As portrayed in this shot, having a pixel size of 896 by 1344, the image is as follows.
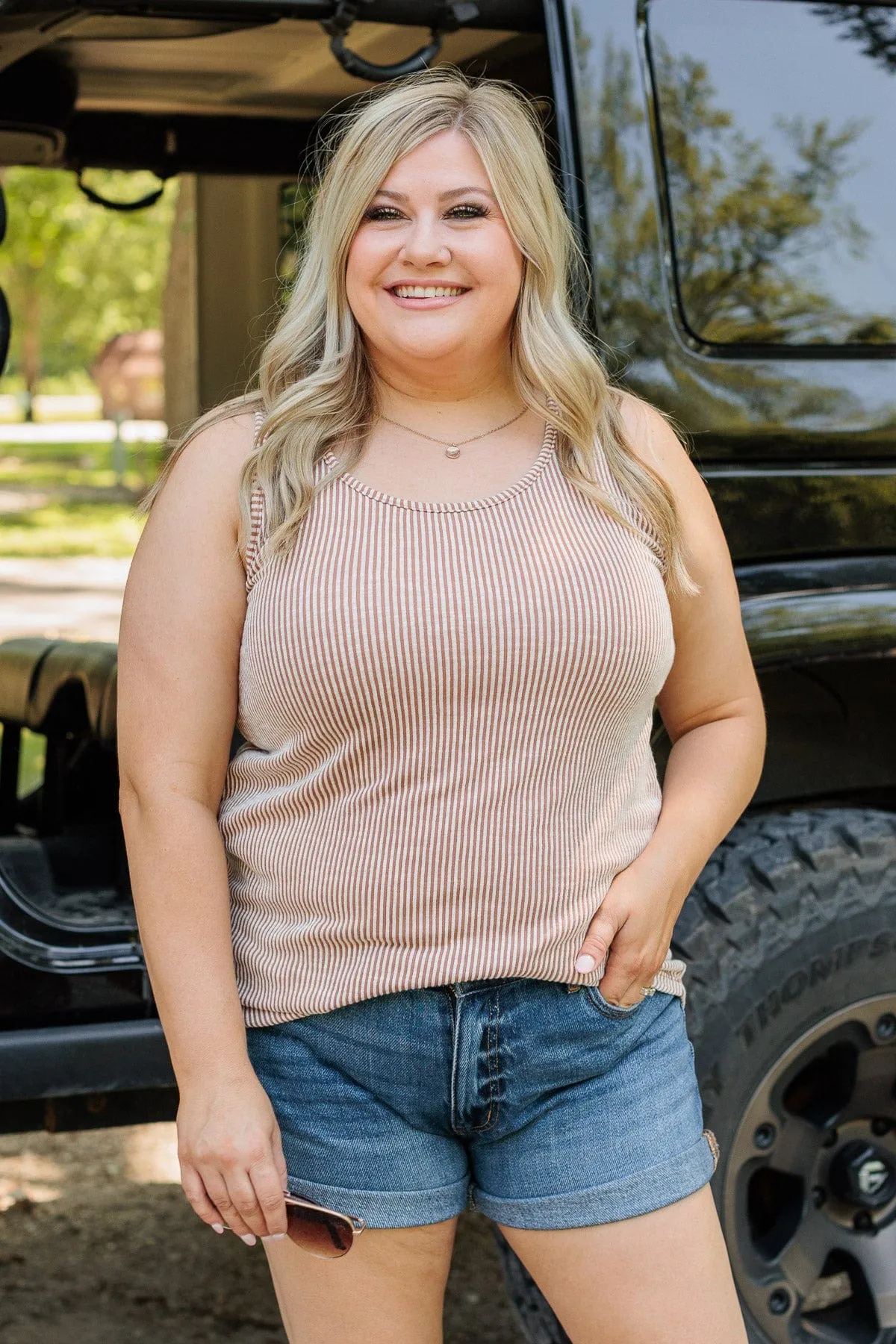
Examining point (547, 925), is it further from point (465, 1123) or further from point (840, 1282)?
point (840, 1282)

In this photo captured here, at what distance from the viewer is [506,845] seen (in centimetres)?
164

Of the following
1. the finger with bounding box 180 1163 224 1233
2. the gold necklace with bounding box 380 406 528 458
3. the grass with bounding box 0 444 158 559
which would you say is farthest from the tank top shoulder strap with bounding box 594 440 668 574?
the grass with bounding box 0 444 158 559

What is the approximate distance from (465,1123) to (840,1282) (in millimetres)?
1739

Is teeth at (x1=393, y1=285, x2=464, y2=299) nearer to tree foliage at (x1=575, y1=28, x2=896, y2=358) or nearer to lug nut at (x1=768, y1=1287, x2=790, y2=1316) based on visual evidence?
tree foliage at (x1=575, y1=28, x2=896, y2=358)

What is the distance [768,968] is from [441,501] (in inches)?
41.0

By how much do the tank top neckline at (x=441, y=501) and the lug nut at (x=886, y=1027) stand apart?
1.19m

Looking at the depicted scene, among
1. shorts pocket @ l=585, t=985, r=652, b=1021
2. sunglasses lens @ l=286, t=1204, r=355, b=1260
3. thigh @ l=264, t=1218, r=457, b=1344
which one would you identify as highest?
shorts pocket @ l=585, t=985, r=652, b=1021

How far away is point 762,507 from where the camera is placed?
7.82ft

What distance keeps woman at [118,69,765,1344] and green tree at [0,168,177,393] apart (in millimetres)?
11665

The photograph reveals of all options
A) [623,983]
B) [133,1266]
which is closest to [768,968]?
[623,983]

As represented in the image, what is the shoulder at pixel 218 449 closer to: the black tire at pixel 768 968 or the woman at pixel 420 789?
the woman at pixel 420 789

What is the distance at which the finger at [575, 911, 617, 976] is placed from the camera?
1671 mm

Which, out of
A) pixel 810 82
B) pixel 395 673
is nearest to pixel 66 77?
pixel 810 82

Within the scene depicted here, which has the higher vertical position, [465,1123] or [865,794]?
[465,1123]
